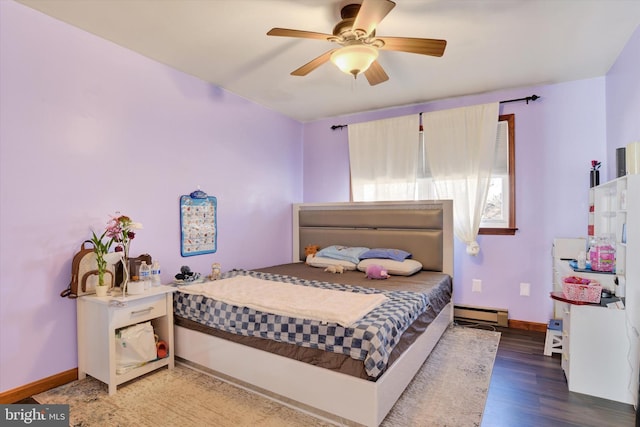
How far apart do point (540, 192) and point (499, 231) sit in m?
0.57

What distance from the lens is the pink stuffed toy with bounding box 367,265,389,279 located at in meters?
3.16

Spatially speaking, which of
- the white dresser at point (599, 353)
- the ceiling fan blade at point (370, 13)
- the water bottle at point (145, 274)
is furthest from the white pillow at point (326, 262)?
the ceiling fan blade at point (370, 13)

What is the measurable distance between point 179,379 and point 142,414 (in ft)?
1.40

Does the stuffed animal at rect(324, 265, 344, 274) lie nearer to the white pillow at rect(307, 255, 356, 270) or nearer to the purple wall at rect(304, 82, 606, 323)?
the white pillow at rect(307, 255, 356, 270)

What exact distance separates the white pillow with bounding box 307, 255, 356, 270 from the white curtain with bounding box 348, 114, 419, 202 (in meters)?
1.02

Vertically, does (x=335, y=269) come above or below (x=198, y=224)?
below

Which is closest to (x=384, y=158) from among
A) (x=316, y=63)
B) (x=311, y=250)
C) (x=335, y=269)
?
(x=311, y=250)

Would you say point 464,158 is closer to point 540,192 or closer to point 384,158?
point 540,192

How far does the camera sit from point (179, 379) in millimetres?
2430

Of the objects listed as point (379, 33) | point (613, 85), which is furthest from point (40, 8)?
point (613, 85)

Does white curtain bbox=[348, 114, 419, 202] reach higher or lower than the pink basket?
higher

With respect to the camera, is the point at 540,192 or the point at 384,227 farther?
the point at 384,227

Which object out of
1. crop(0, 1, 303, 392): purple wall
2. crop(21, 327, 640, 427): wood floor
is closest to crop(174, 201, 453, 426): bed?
crop(21, 327, 640, 427): wood floor

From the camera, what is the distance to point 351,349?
183 centimetres
